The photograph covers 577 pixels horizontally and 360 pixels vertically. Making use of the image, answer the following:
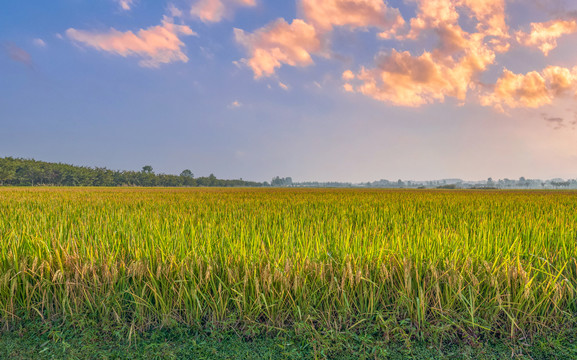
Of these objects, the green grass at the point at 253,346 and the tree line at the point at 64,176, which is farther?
the tree line at the point at 64,176

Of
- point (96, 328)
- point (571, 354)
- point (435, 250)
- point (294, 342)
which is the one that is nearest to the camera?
point (571, 354)

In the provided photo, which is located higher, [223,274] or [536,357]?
[223,274]

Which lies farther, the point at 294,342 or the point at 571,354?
the point at 294,342

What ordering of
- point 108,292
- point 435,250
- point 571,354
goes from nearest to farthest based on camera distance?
1. point 571,354
2. point 108,292
3. point 435,250

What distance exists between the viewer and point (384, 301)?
238 cm

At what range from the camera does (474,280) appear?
2.21 meters

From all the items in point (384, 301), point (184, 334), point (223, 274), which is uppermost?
point (223, 274)

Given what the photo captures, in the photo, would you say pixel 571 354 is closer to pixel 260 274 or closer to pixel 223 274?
pixel 260 274

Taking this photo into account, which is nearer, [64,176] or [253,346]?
[253,346]

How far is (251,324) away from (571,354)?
6.98 ft

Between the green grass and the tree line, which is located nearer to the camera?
the green grass

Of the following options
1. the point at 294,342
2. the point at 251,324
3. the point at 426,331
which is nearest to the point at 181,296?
the point at 251,324

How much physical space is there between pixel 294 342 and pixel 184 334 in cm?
82

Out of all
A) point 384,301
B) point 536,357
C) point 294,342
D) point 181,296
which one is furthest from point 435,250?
point 181,296
